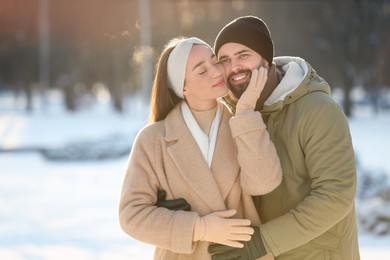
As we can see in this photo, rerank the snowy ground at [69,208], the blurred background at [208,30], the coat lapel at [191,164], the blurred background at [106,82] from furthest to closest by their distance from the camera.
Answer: the blurred background at [208,30]
the blurred background at [106,82]
the snowy ground at [69,208]
the coat lapel at [191,164]

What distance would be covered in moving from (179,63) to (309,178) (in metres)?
→ 0.84

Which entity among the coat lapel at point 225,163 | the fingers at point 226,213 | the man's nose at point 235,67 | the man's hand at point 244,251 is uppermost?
the man's nose at point 235,67

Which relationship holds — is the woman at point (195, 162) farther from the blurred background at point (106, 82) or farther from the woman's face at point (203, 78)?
the blurred background at point (106, 82)

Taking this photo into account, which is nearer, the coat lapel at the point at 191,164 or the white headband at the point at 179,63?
the coat lapel at the point at 191,164

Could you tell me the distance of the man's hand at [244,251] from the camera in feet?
9.04

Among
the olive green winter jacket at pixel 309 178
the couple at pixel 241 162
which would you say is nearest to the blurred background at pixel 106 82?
the olive green winter jacket at pixel 309 178

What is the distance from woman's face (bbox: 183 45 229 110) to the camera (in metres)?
2.94

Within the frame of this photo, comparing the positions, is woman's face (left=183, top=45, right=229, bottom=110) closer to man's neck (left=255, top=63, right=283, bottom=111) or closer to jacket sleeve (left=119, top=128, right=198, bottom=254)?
man's neck (left=255, top=63, right=283, bottom=111)

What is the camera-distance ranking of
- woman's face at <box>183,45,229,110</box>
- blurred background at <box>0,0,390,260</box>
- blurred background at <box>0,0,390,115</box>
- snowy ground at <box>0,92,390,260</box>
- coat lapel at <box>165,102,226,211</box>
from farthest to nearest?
blurred background at <box>0,0,390,115</box> → blurred background at <box>0,0,390,260</box> → snowy ground at <box>0,92,390,260</box> → woman's face at <box>183,45,229,110</box> → coat lapel at <box>165,102,226,211</box>

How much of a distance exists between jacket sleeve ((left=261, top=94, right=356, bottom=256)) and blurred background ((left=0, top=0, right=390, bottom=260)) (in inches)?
150

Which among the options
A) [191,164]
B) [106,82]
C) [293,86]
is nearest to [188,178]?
[191,164]

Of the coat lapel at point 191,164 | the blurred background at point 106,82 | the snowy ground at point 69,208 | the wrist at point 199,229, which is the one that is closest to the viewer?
the wrist at point 199,229

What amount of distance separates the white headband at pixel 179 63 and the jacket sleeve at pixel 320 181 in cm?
61

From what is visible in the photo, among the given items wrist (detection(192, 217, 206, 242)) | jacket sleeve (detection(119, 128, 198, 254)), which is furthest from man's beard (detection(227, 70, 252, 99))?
wrist (detection(192, 217, 206, 242))
